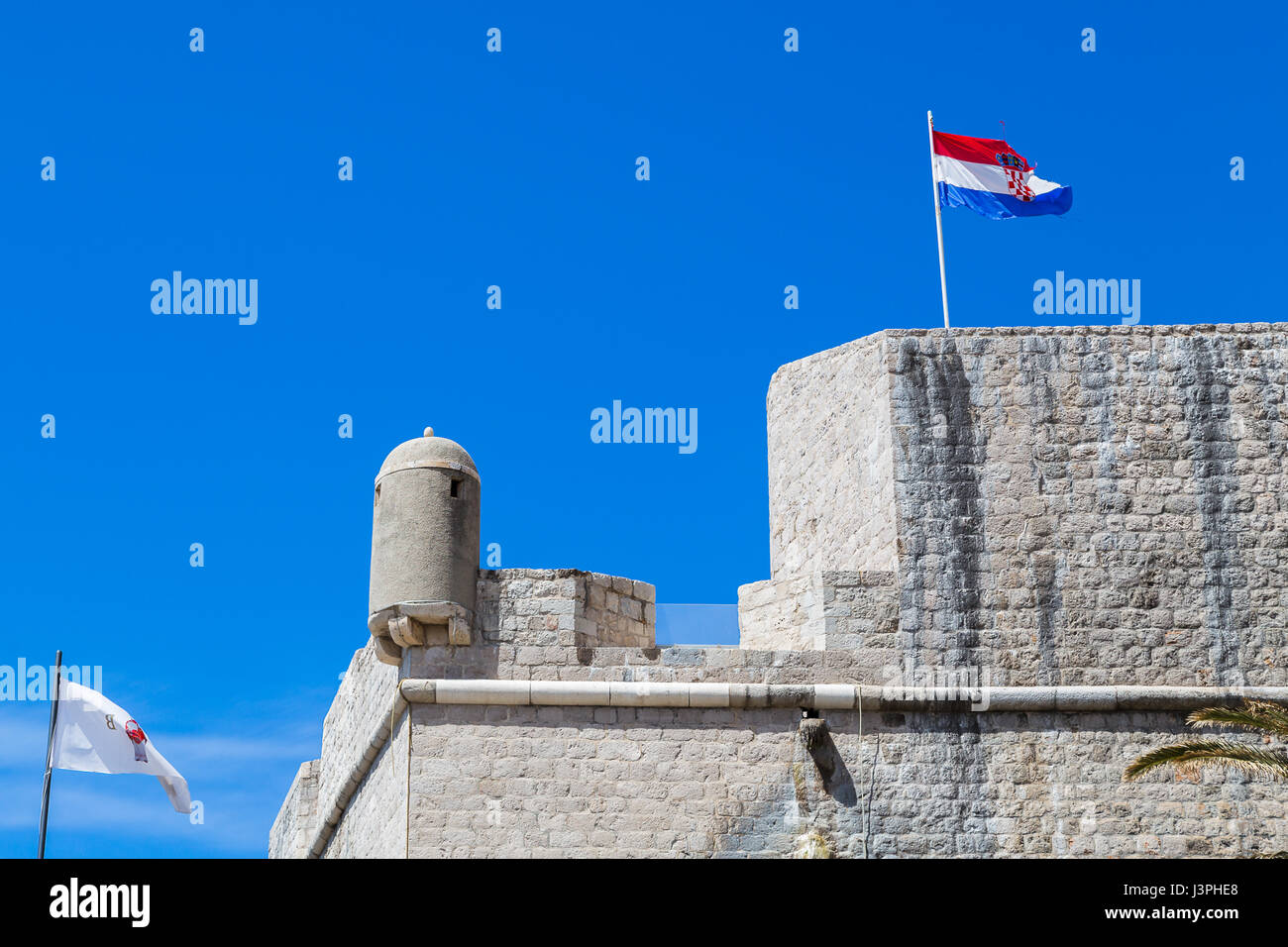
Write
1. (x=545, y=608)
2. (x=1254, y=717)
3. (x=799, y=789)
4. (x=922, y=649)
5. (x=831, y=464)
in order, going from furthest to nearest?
(x=831, y=464) → (x=922, y=649) → (x=545, y=608) → (x=799, y=789) → (x=1254, y=717)

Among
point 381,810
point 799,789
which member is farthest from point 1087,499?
point 381,810

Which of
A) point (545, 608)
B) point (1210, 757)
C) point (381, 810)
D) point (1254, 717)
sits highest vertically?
point (545, 608)

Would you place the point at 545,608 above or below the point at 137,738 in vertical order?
above

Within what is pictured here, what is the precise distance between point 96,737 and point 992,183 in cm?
1033

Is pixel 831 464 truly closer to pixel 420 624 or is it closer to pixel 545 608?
pixel 545 608

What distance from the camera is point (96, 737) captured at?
1891 cm

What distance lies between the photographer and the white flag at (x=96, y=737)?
739 inches

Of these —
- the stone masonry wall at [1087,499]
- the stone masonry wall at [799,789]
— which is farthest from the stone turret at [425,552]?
the stone masonry wall at [1087,499]

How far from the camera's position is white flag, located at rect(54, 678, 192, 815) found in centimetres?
1877

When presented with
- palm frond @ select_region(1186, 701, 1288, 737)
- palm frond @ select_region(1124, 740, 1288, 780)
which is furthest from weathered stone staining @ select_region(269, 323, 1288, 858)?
palm frond @ select_region(1186, 701, 1288, 737)

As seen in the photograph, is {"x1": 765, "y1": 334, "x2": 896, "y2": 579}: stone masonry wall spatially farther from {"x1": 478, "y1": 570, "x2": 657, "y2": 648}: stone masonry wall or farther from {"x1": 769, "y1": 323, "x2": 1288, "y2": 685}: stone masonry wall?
{"x1": 478, "y1": 570, "x2": 657, "y2": 648}: stone masonry wall

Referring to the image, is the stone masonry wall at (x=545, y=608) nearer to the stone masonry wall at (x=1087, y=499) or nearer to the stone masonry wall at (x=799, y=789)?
the stone masonry wall at (x=799, y=789)
